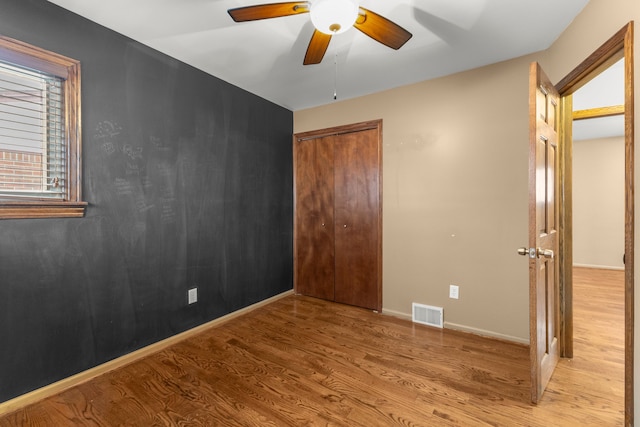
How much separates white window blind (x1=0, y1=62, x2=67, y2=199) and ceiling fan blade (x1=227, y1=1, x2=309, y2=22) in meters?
1.29

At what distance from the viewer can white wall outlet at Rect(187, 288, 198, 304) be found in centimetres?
252

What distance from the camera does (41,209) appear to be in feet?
5.49

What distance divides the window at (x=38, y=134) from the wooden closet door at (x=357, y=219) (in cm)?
232

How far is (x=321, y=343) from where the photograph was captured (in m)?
2.39

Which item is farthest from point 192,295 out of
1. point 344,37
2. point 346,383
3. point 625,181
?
point 625,181

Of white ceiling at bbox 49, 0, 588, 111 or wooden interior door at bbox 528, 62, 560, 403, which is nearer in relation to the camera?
wooden interior door at bbox 528, 62, 560, 403

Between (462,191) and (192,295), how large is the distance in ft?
8.62

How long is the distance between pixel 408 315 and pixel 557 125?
6.70 feet

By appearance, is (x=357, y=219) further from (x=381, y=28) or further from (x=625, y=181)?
(x=625, y=181)

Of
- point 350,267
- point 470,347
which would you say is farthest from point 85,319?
point 470,347

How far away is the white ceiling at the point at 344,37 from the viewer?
1.75m

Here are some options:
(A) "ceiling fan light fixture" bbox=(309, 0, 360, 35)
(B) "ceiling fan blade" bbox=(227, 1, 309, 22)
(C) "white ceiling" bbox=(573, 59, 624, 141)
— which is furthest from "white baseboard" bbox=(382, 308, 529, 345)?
(B) "ceiling fan blade" bbox=(227, 1, 309, 22)

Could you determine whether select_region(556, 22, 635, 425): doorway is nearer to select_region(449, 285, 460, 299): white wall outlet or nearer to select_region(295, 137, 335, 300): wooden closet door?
select_region(449, 285, 460, 299): white wall outlet

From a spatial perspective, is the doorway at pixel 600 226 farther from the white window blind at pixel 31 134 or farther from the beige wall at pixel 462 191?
the white window blind at pixel 31 134
